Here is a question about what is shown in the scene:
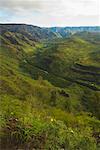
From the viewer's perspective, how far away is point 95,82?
107m

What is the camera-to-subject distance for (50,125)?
6.42m

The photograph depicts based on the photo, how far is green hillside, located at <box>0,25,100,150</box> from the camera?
6.16m

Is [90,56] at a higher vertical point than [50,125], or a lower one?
lower

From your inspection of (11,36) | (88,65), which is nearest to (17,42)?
A: (11,36)

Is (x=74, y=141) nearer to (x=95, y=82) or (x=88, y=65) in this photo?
(x=95, y=82)

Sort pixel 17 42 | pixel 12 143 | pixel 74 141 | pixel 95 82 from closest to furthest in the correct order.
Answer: pixel 12 143, pixel 74 141, pixel 95 82, pixel 17 42

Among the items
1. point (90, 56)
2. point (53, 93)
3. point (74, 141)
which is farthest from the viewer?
point (90, 56)

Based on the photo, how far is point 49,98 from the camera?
7650 centimetres

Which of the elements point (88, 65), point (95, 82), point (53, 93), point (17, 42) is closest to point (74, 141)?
point (53, 93)

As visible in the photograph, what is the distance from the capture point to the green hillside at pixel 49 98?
6164mm

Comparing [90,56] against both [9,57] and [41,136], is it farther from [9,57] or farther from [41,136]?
[41,136]

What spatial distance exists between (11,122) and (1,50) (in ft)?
445

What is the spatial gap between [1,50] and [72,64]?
109 ft

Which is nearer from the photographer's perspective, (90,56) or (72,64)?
(72,64)
